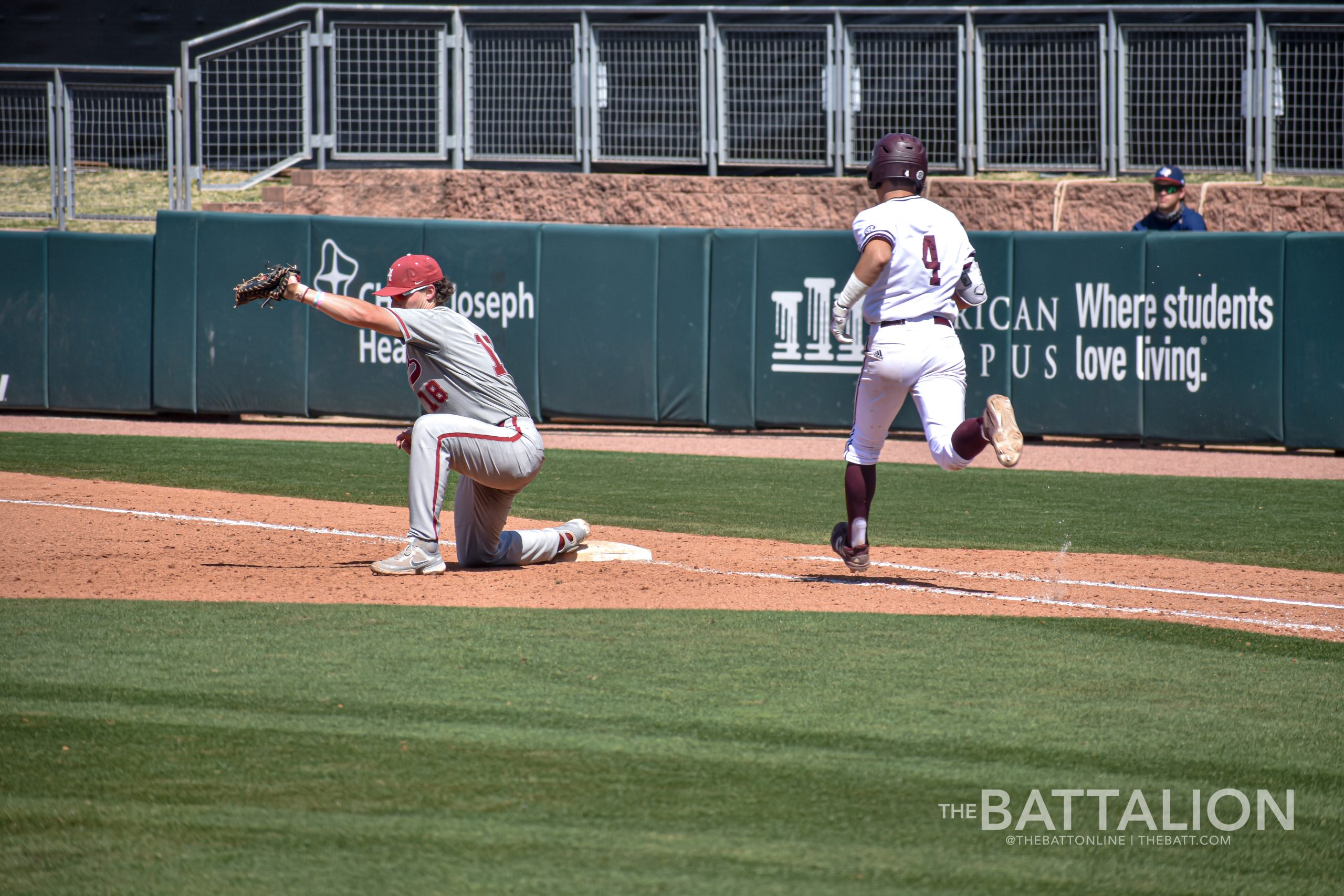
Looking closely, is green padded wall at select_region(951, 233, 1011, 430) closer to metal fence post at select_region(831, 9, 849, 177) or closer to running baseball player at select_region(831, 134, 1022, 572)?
metal fence post at select_region(831, 9, 849, 177)

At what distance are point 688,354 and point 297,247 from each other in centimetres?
433

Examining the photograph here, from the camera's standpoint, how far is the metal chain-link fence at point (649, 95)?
15.6 m

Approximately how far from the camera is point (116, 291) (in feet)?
47.0

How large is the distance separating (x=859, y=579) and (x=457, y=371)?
213cm

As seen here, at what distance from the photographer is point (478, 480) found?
20.1 ft

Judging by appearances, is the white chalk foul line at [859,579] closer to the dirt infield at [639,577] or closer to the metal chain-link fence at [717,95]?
the dirt infield at [639,577]

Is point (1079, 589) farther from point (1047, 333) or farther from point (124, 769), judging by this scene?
point (1047, 333)

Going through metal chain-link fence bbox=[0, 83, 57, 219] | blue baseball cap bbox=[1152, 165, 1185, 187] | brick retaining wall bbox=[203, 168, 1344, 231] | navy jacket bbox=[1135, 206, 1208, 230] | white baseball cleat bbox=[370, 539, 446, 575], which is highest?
metal chain-link fence bbox=[0, 83, 57, 219]

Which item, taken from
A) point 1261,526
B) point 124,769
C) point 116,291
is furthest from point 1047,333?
point 124,769

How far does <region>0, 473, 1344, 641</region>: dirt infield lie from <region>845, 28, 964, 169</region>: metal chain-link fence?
889cm

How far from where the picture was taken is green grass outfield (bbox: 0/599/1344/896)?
2.93m

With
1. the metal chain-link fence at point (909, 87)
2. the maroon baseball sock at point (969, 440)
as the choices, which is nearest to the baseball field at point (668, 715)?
the maroon baseball sock at point (969, 440)

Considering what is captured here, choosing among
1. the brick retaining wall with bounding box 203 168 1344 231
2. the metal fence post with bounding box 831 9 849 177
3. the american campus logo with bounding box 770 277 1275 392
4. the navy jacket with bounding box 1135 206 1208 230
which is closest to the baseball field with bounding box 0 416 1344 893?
the american campus logo with bounding box 770 277 1275 392

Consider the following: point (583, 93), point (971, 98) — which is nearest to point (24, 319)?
point (583, 93)
